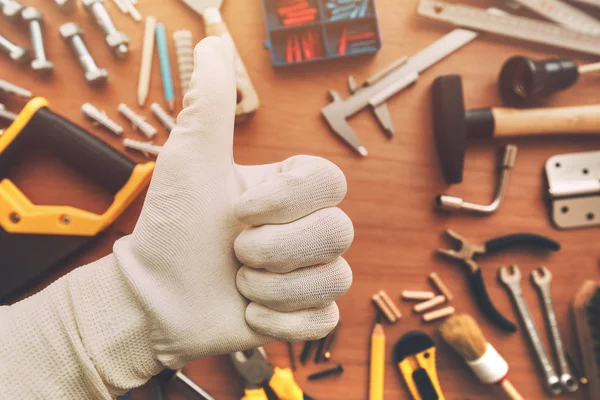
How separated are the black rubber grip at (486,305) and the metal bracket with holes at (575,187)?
0.23 meters

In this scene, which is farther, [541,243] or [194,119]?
[541,243]


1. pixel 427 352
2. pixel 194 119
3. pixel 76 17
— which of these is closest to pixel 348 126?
pixel 194 119

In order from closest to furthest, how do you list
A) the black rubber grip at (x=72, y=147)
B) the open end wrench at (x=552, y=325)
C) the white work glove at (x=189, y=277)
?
the white work glove at (x=189, y=277) < the black rubber grip at (x=72, y=147) < the open end wrench at (x=552, y=325)

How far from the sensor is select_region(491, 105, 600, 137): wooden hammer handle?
0.86m

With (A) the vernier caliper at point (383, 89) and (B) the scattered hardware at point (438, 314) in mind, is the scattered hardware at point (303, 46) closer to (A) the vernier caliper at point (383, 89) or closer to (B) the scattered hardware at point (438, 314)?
(A) the vernier caliper at point (383, 89)

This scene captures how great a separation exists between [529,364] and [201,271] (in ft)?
2.43

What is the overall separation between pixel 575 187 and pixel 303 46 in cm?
66

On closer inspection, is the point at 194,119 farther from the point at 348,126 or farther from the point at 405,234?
the point at 405,234

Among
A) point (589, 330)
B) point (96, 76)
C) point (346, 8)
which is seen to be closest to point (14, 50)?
point (96, 76)

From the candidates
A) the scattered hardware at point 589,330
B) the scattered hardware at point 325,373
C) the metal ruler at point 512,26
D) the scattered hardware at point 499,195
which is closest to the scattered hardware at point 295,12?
the metal ruler at point 512,26

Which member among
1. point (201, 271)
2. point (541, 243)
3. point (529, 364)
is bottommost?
point (529, 364)

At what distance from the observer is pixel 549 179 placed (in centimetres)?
90

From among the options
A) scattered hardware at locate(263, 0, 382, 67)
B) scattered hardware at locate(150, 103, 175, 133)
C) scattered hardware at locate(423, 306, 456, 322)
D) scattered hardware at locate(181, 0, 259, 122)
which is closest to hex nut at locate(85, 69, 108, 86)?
scattered hardware at locate(150, 103, 175, 133)

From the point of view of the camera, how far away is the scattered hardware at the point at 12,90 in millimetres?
799
